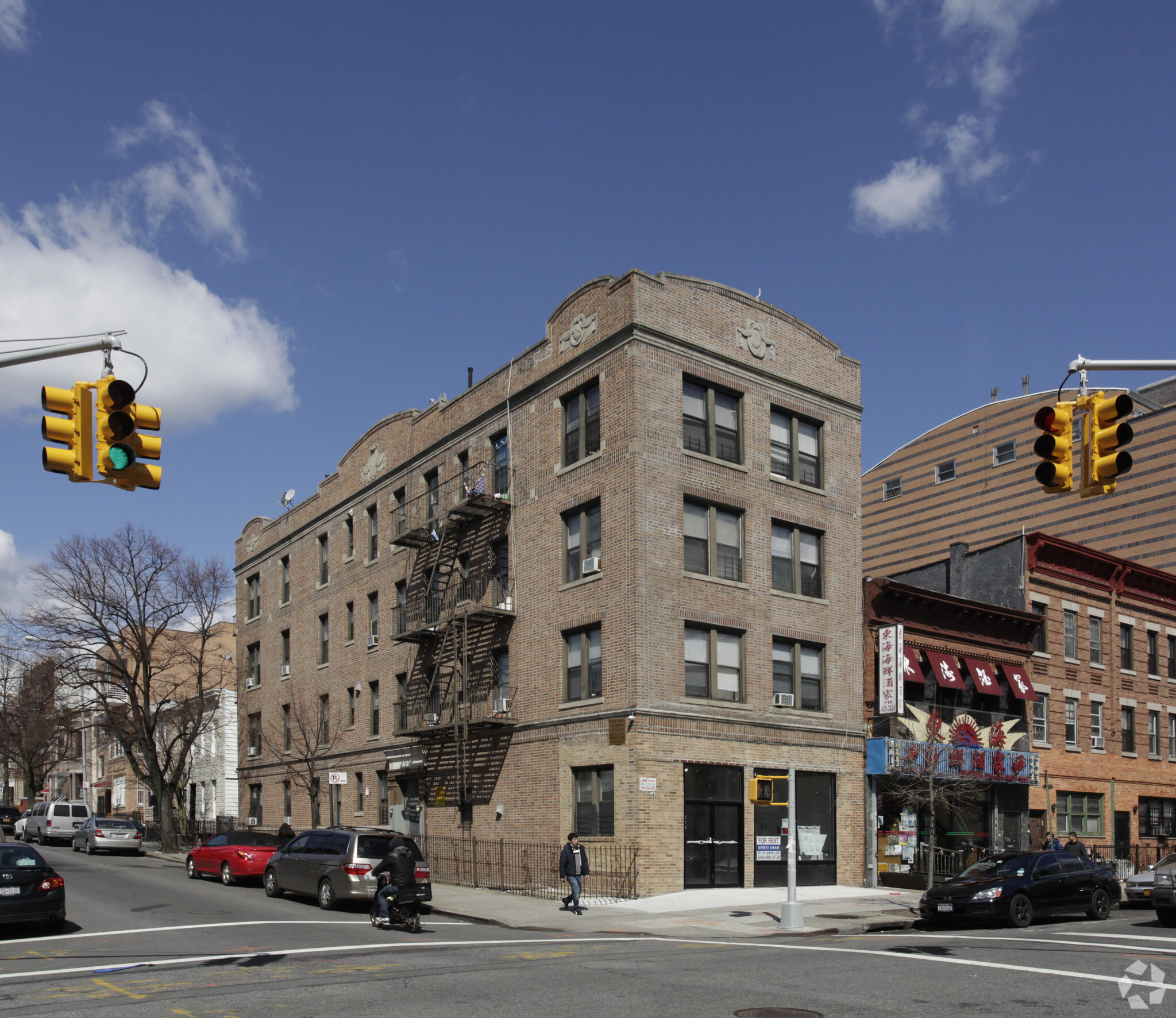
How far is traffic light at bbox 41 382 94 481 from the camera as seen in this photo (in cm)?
1050

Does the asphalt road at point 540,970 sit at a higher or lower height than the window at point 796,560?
lower

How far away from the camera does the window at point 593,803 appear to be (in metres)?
26.6

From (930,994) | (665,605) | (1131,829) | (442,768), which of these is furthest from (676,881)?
(1131,829)

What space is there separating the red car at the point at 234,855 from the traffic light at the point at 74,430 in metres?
19.4

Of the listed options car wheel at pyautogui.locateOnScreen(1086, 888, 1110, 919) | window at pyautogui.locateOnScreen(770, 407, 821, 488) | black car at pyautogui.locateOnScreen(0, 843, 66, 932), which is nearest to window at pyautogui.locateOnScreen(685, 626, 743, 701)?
window at pyautogui.locateOnScreen(770, 407, 821, 488)

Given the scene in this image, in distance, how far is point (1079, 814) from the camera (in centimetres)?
3725

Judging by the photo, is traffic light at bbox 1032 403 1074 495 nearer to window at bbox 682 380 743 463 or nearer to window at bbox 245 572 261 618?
window at bbox 682 380 743 463

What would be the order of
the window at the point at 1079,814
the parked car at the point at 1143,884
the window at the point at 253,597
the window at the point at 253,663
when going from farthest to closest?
1. the window at the point at 253,597
2. the window at the point at 253,663
3. the window at the point at 1079,814
4. the parked car at the point at 1143,884

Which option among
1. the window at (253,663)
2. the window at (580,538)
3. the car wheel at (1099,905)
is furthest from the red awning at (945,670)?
the window at (253,663)

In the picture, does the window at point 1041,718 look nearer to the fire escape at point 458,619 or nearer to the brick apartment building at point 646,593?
the brick apartment building at point 646,593

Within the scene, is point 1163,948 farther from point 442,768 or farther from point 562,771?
point 442,768

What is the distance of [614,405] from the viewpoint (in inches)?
1100

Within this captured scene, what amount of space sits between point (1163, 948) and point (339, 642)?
99.5 ft

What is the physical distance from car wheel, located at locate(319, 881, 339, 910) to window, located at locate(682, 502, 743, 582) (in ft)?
35.4
